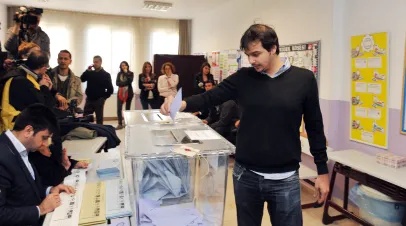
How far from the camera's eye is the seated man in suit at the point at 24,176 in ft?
4.16

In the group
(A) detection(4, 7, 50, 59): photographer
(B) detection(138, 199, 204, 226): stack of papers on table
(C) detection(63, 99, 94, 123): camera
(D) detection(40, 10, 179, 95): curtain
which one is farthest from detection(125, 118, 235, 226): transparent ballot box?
(D) detection(40, 10, 179, 95): curtain

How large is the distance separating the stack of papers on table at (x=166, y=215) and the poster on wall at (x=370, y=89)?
1.93m

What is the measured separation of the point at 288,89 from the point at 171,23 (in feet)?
21.5

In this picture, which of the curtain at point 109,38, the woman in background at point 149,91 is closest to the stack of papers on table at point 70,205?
the woman in background at point 149,91

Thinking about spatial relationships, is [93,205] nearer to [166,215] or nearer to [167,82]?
[166,215]

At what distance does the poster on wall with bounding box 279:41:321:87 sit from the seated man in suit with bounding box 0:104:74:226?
7.39ft

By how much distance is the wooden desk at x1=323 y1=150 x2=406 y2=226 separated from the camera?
2.05 meters

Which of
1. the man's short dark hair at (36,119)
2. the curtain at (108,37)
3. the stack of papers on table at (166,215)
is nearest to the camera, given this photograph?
the stack of papers on table at (166,215)

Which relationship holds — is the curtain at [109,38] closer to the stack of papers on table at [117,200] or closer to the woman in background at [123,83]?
the woman in background at [123,83]

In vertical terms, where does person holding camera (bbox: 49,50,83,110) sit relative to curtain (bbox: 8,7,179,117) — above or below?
below

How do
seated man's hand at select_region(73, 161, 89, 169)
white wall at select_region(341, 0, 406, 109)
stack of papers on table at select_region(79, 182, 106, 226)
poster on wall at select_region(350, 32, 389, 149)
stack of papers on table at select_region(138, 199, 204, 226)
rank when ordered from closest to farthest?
stack of papers on table at select_region(79, 182, 106, 226) → stack of papers on table at select_region(138, 199, 204, 226) → seated man's hand at select_region(73, 161, 89, 169) → white wall at select_region(341, 0, 406, 109) → poster on wall at select_region(350, 32, 389, 149)

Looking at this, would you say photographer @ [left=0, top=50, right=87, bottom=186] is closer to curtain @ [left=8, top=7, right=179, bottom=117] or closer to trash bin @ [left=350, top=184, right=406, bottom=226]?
trash bin @ [left=350, top=184, right=406, bottom=226]

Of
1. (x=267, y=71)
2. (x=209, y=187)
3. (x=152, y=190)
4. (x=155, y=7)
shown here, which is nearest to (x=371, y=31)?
(x=267, y=71)

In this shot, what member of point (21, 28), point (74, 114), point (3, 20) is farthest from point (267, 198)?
point (3, 20)
